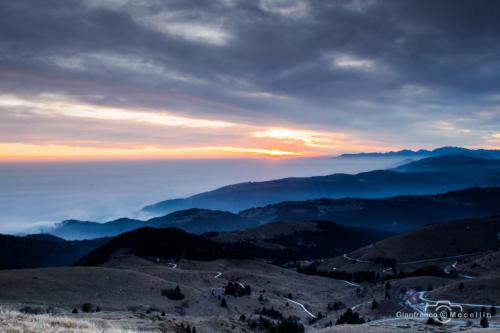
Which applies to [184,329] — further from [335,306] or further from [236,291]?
[335,306]

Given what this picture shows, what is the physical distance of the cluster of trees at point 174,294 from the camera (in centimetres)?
5076

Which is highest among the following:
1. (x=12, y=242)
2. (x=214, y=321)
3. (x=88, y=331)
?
(x=88, y=331)

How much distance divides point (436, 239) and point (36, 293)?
116 m

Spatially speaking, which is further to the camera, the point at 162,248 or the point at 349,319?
the point at 162,248

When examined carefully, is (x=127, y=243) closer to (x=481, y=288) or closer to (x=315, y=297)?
(x=315, y=297)

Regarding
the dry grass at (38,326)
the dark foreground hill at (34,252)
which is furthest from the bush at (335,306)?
the dark foreground hill at (34,252)

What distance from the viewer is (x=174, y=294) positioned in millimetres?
51531

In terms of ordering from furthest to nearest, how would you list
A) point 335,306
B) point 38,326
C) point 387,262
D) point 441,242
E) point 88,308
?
point 441,242
point 387,262
point 335,306
point 88,308
point 38,326

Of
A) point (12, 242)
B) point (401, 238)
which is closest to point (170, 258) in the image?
point (401, 238)

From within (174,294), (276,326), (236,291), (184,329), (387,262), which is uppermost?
(184,329)

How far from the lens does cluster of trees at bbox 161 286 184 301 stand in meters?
50.8

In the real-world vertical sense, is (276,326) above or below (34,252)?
above

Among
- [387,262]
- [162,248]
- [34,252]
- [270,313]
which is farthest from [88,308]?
[34,252]

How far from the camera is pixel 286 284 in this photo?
73938 millimetres
